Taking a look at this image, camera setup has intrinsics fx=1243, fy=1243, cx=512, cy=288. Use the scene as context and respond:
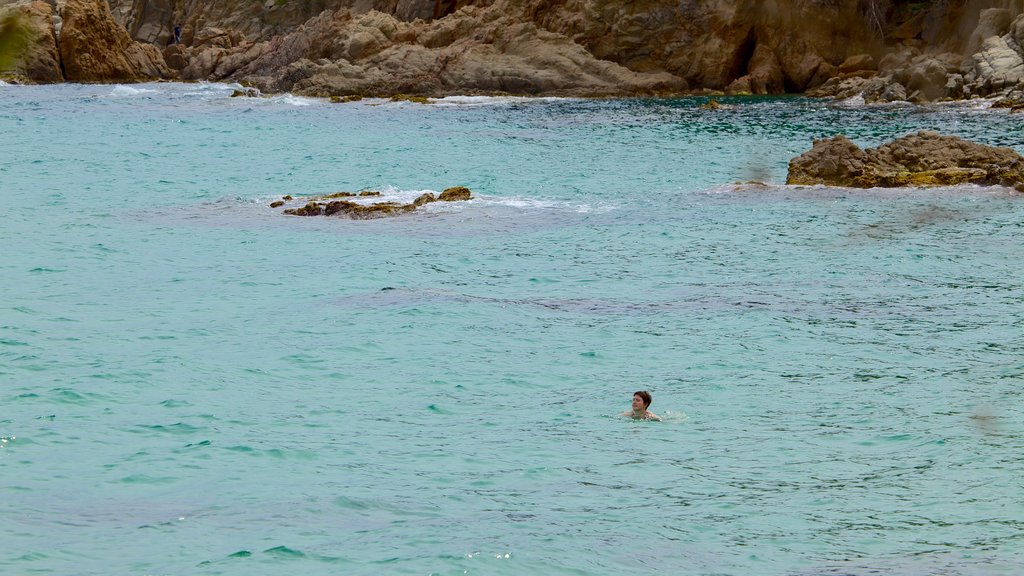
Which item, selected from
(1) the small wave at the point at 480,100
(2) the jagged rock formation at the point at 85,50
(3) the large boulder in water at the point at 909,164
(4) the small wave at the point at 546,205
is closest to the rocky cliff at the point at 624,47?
(2) the jagged rock formation at the point at 85,50

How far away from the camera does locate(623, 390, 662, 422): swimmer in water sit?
12398 millimetres

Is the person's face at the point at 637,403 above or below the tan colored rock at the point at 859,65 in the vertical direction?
below

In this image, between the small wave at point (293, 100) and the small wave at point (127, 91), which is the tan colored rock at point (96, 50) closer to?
the small wave at point (127, 91)

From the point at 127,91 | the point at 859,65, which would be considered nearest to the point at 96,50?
the point at 127,91

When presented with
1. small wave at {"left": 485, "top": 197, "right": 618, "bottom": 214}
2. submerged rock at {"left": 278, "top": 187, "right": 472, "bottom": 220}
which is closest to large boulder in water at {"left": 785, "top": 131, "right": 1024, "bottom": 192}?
small wave at {"left": 485, "top": 197, "right": 618, "bottom": 214}

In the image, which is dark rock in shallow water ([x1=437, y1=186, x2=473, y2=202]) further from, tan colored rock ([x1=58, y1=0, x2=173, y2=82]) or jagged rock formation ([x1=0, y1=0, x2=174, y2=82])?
tan colored rock ([x1=58, y1=0, x2=173, y2=82])

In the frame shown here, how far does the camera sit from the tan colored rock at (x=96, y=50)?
70.2 metres

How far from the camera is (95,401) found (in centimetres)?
1340

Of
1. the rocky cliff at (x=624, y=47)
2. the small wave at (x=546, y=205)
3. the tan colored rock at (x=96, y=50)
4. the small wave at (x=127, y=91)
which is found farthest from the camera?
the tan colored rock at (x=96, y=50)

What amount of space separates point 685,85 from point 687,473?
2070 inches

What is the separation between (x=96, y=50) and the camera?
7150cm

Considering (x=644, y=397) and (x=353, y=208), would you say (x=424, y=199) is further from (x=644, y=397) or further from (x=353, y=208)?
(x=644, y=397)

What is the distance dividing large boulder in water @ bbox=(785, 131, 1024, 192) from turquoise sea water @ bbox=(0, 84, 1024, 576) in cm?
111

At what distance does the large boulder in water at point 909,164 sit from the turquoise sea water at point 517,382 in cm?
111
